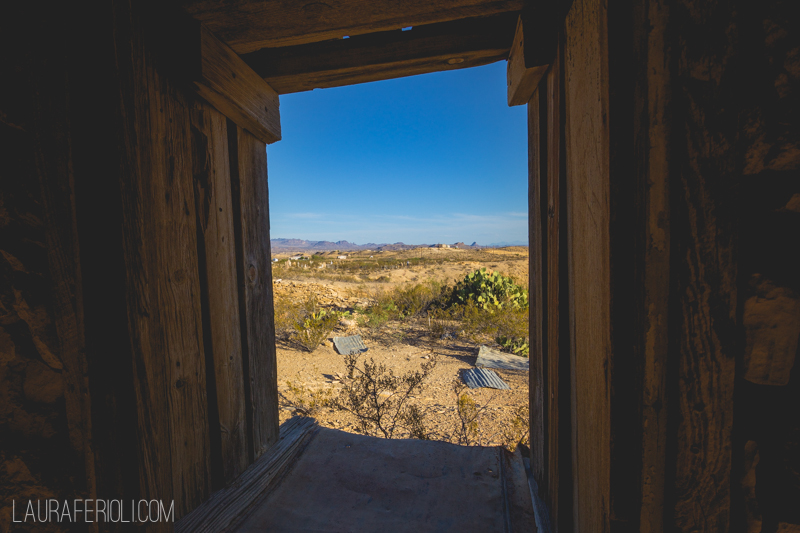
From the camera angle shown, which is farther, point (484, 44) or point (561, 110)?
point (484, 44)

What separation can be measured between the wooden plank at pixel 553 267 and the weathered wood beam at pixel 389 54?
0.33 meters

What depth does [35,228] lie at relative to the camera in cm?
84

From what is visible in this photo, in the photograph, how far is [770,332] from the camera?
604mm

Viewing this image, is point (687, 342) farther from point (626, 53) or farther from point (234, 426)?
point (234, 426)

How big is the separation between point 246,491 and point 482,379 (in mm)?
3291

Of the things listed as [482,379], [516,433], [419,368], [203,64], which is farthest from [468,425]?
[203,64]

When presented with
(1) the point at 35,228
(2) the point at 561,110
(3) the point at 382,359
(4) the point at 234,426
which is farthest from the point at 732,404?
(3) the point at 382,359

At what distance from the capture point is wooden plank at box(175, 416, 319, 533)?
1.27 metres

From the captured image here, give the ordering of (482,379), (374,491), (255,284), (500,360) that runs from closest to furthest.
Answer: (374,491)
(255,284)
(482,379)
(500,360)

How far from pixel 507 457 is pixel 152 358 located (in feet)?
5.50

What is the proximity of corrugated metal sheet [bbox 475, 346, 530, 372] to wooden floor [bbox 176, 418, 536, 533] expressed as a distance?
3.08 meters

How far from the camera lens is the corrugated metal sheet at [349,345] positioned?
5.45m

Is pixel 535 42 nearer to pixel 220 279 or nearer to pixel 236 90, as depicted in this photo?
pixel 236 90

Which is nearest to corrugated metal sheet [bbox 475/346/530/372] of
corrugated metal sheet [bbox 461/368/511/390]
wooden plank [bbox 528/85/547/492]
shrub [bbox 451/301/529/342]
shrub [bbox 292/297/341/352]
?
corrugated metal sheet [bbox 461/368/511/390]
